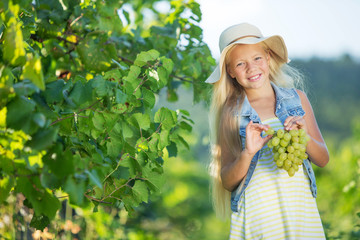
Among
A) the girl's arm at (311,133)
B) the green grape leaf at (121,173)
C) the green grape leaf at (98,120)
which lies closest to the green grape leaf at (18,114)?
the green grape leaf at (98,120)

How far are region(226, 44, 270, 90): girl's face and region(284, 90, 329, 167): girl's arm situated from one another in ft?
0.72

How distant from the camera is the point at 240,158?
1.73 metres

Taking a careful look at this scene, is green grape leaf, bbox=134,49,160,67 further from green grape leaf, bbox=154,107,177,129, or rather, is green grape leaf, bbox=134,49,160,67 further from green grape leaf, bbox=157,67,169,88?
green grape leaf, bbox=154,107,177,129

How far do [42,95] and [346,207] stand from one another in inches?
164

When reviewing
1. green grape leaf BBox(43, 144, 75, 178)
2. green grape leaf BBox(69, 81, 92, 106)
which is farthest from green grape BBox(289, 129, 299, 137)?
green grape leaf BBox(43, 144, 75, 178)

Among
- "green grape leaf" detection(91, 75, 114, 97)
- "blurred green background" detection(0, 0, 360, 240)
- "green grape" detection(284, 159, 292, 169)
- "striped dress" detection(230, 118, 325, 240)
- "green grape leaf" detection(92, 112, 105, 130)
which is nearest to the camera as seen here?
"green grape leaf" detection(91, 75, 114, 97)

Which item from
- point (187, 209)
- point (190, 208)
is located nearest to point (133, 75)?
point (187, 209)

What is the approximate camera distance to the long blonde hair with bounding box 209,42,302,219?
1938 millimetres

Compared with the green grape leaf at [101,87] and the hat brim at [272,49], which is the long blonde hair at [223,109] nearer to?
the hat brim at [272,49]

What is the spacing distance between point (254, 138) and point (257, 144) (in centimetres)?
3

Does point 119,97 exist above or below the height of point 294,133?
above

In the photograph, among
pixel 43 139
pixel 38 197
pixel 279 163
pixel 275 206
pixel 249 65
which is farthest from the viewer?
pixel 249 65

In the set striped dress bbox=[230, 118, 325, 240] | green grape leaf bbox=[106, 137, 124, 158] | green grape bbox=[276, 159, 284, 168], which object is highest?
green grape leaf bbox=[106, 137, 124, 158]

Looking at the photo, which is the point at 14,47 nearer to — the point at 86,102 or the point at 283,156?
the point at 86,102
